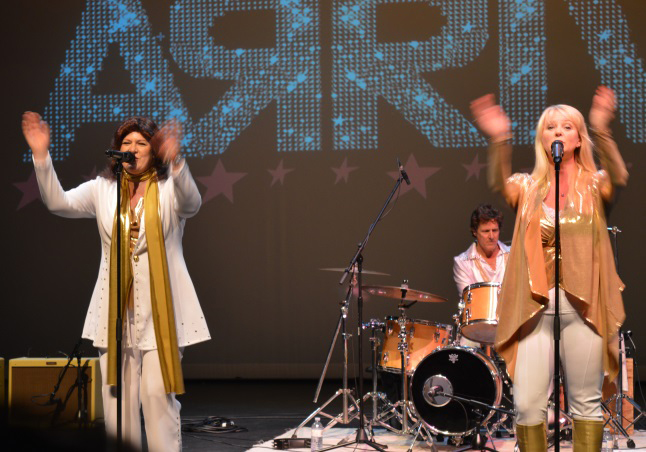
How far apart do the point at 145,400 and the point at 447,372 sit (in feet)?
6.90

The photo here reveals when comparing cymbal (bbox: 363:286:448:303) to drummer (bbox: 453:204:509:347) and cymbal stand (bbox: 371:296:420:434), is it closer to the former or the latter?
cymbal stand (bbox: 371:296:420:434)

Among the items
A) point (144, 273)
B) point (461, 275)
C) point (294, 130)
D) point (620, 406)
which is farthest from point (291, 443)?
point (294, 130)

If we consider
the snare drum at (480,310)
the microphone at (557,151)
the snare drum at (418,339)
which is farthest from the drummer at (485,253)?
the microphone at (557,151)

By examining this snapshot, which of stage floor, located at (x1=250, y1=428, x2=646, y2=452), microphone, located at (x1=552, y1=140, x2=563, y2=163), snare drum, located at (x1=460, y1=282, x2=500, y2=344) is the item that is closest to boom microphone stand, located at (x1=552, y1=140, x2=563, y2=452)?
microphone, located at (x1=552, y1=140, x2=563, y2=163)

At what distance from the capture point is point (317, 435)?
4555 mm

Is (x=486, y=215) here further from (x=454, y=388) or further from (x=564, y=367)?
(x=564, y=367)

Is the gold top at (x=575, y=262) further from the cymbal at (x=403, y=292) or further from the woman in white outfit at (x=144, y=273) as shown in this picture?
the cymbal at (x=403, y=292)

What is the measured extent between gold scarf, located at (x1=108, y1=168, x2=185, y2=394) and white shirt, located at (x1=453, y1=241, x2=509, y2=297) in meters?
2.79

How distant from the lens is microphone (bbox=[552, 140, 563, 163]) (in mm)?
2829

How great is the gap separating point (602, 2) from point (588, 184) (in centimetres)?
468

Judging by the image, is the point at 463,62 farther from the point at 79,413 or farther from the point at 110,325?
the point at 110,325

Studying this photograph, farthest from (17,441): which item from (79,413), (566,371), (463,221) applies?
(463,221)

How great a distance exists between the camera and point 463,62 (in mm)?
7312

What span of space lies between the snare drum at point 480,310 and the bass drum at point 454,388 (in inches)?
5.9
